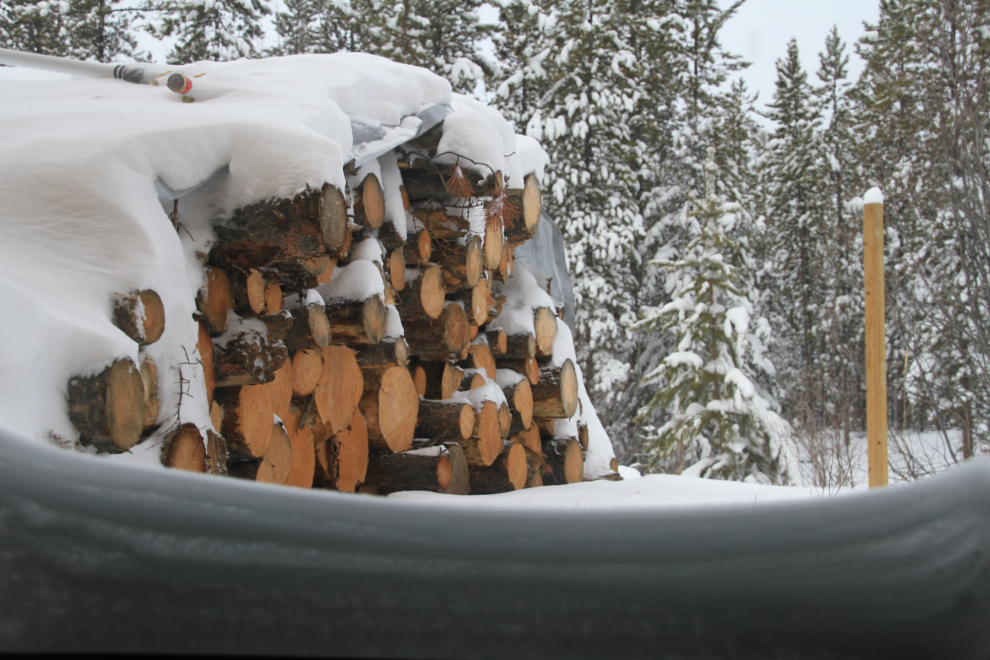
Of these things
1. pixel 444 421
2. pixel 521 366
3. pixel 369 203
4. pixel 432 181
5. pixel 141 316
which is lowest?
pixel 444 421

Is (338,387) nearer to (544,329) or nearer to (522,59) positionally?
(544,329)

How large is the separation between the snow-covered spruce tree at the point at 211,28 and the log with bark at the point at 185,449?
12.1m

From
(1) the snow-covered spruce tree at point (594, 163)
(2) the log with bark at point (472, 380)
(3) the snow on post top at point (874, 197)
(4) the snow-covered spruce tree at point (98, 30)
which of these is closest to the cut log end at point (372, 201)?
(2) the log with bark at point (472, 380)

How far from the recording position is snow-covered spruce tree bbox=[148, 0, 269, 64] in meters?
12.0

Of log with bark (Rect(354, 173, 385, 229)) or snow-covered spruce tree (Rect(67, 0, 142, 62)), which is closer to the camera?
log with bark (Rect(354, 173, 385, 229))

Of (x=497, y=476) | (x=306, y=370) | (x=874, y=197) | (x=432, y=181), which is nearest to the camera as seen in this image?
(x=306, y=370)

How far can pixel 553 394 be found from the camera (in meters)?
4.40

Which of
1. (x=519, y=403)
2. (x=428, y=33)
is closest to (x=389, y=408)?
(x=519, y=403)

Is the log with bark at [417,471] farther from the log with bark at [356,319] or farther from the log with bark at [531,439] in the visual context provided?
the log with bark at [531,439]

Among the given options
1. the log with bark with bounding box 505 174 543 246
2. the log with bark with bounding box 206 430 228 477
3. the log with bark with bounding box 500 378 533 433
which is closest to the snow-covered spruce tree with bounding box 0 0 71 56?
the log with bark with bounding box 505 174 543 246

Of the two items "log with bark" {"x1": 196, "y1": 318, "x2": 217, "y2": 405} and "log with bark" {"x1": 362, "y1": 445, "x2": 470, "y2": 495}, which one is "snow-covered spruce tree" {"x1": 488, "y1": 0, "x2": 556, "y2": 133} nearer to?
"log with bark" {"x1": 362, "y1": 445, "x2": 470, "y2": 495}

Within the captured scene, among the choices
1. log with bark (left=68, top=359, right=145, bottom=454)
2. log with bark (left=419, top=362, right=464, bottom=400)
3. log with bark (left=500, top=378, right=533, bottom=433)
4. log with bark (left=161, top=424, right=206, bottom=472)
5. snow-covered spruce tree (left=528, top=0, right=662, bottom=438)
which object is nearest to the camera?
log with bark (left=68, top=359, right=145, bottom=454)

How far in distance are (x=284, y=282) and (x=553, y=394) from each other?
2.29m

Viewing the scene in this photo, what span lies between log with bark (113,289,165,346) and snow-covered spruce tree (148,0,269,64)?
12086 mm
